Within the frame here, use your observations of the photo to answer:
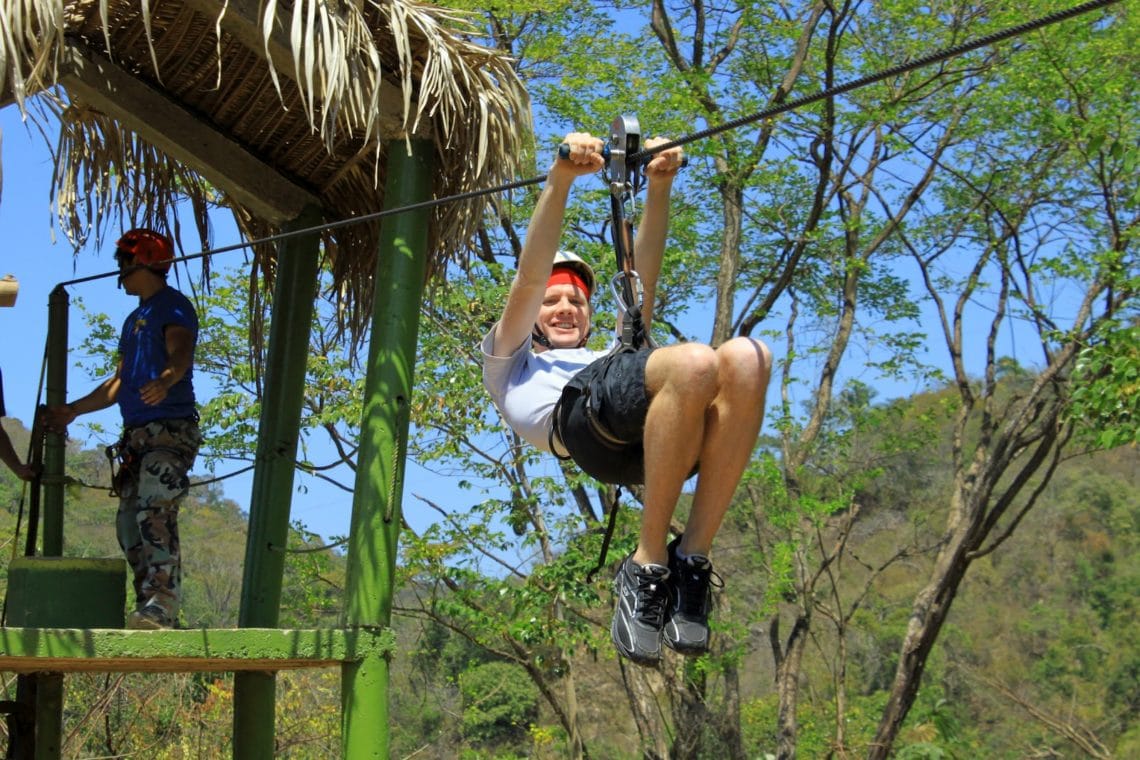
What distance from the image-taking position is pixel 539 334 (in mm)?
4449

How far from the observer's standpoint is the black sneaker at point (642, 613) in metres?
3.60

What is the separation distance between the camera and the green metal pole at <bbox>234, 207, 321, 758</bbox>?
5.75 meters

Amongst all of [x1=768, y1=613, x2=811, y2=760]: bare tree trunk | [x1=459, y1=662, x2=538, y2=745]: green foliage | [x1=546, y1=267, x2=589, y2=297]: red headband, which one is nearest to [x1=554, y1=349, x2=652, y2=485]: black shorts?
[x1=546, y1=267, x2=589, y2=297]: red headband

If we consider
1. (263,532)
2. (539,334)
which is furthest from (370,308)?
(539,334)

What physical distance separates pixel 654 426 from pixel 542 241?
68cm

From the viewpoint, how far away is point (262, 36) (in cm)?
505

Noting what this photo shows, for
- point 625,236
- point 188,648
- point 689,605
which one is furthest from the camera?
point 188,648

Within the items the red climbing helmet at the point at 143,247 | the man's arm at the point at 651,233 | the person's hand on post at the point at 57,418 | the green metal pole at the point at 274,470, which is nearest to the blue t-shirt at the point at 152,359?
the red climbing helmet at the point at 143,247

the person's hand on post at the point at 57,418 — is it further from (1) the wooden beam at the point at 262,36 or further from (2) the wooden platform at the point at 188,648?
(1) the wooden beam at the point at 262,36

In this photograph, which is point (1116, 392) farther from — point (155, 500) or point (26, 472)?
point (26, 472)

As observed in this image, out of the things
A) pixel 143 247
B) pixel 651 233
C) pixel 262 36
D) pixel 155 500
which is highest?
pixel 262 36

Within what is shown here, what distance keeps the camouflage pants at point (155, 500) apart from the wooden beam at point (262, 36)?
1.39 metres

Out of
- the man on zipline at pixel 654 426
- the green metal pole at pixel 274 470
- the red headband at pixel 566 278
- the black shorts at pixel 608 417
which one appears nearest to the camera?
the man on zipline at pixel 654 426

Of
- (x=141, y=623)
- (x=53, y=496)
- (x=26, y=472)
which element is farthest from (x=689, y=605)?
(x=26, y=472)
